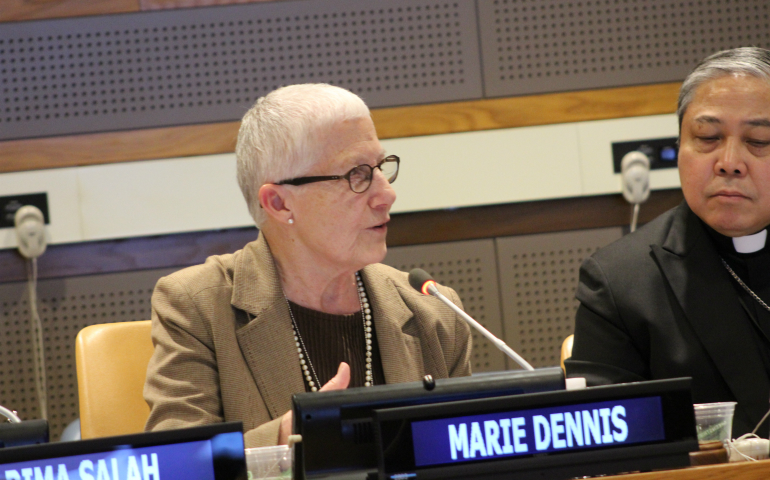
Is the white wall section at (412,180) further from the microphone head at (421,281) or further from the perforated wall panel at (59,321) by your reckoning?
the microphone head at (421,281)

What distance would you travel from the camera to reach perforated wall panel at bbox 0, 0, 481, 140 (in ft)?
9.99

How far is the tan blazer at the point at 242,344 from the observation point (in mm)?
1634

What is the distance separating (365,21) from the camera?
3.15 meters

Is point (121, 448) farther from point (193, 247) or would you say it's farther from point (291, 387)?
point (193, 247)

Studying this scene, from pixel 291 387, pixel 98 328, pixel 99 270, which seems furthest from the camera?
pixel 99 270

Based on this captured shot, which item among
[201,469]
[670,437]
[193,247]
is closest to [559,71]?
[193,247]

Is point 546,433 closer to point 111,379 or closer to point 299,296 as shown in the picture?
point 299,296

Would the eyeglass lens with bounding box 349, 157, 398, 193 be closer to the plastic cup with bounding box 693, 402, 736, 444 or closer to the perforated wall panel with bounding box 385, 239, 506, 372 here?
the plastic cup with bounding box 693, 402, 736, 444

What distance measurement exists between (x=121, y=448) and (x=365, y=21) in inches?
99.7

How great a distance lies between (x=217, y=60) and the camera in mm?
3096

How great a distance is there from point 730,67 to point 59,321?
2.52m

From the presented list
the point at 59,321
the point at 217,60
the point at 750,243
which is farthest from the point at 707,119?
the point at 59,321

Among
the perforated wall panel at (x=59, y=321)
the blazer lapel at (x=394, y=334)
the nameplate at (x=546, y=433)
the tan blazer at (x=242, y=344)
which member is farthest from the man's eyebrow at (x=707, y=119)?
the perforated wall panel at (x=59, y=321)

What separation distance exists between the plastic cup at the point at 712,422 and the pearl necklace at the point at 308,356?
0.82m
